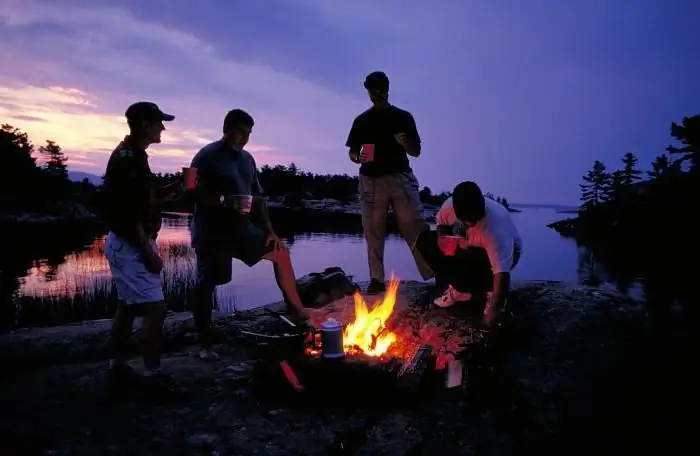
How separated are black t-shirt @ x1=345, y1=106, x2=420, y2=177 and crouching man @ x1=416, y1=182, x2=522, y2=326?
3.79ft

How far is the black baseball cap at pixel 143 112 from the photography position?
4.09 meters

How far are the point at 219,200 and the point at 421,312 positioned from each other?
108 inches

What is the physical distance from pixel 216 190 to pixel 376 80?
2761mm

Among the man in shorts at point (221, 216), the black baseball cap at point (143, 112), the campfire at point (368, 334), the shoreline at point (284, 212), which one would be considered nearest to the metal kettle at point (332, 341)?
the campfire at point (368, 334)

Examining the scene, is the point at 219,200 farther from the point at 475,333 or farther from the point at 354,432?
the point at 475,333

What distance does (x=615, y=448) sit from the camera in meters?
3.55

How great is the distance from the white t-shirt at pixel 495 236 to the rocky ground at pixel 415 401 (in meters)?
0.70

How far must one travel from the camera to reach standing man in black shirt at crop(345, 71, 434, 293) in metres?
6.77

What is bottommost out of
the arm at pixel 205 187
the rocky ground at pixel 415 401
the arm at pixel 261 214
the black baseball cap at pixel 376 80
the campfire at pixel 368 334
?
the rocky ground at pixel 415 401

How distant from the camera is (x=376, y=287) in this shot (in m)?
7.06

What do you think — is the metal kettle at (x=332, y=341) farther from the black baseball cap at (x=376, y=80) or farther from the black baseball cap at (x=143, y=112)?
the black baseball cap at (x=376, y=80)

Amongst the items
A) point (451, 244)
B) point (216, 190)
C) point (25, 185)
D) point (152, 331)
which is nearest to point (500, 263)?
point (451, 244)

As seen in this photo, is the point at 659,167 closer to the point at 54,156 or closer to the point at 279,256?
the point at 279,256

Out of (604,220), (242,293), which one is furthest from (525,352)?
(242,293)
